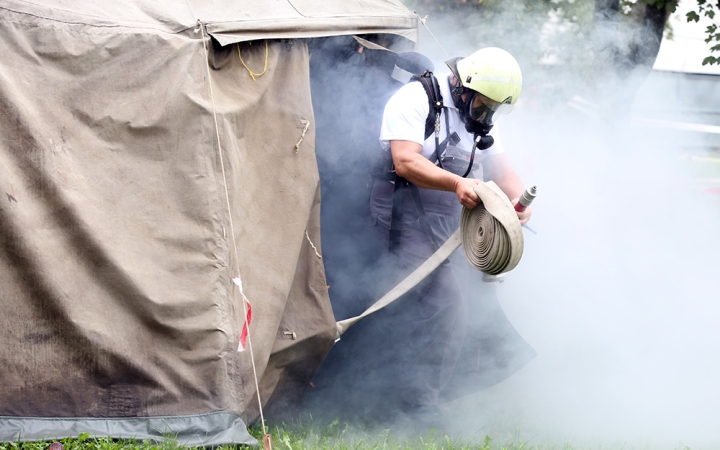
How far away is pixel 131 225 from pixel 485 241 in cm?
153

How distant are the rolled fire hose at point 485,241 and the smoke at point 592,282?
0.49 metres

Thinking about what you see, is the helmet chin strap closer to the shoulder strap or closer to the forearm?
the shoulder strap

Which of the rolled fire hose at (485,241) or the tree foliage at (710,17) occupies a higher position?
the tree foliage at (710,17)

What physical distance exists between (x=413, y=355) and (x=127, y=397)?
5.31ft

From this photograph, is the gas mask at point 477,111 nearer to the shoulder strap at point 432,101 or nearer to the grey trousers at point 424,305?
the shoulder strap at point 432,101

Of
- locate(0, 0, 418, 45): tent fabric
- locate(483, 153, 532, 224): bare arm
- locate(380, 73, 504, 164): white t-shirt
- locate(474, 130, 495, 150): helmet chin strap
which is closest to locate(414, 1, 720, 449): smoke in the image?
locate(483, 153, 532, 224): bare arm

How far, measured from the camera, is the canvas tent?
2846 millimetres

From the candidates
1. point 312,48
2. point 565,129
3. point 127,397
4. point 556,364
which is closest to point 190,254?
point 127,397

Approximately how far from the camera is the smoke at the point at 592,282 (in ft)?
13.9

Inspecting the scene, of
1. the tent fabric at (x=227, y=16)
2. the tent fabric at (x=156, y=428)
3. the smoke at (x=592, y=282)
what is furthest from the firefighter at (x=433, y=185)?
the tent fabric at (x=156, y=428)

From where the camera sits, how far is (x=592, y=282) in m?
4.98

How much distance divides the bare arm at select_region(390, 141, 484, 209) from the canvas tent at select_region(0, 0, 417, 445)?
0.74 meters

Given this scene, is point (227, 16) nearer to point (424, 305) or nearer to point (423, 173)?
point (423, 173)

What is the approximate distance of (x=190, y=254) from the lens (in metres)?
3.08
